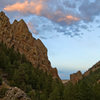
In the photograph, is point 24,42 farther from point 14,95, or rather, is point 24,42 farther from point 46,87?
point 14,95

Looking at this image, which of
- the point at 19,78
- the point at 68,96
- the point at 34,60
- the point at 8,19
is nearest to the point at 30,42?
the point at 34,60

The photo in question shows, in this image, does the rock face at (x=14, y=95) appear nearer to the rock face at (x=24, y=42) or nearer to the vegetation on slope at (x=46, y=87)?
the vegetation on slope at (x=46, y=87)

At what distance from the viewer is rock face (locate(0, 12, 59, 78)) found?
363ft

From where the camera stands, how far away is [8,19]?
122m

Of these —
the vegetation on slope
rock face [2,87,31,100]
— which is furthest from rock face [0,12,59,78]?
rock face [2,87,31,100]

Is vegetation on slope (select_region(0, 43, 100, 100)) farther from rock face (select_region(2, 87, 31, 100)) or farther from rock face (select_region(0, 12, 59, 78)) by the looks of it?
rock face (select_region(0, 12, 59, 78))

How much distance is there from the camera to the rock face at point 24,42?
4361 inches

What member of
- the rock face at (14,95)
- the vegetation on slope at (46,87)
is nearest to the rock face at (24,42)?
the vegetation on slope at (46,87)

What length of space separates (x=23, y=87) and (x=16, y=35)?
72964 mm

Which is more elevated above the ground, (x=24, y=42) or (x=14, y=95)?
(x=24, y=42)

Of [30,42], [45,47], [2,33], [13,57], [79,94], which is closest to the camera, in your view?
[79,94]

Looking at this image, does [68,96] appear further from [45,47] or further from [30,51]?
[45,47]

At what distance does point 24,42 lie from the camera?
120125mm

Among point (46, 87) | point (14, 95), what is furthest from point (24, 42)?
point (14, 95)
